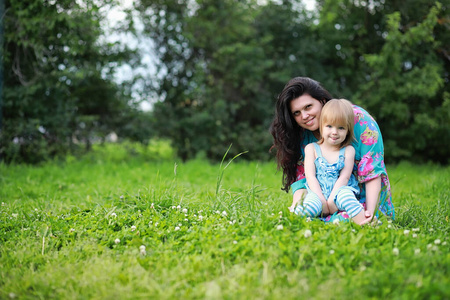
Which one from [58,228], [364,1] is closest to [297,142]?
[58,228]

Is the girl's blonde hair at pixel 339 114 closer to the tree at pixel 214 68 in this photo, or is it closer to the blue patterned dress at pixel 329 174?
the blue patterned dress at pixel 329 174

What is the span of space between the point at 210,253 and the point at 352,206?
116 cm

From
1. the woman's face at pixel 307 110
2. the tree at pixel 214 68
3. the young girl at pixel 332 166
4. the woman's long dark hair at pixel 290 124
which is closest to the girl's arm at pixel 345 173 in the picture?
the young girl at pixel 332 166

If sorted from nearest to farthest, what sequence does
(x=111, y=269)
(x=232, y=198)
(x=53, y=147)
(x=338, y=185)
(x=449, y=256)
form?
(x=449, y=256) → (x=111, y=269) → (x=338, y=185) → (x=232, y=198) → (x=53, y=147)

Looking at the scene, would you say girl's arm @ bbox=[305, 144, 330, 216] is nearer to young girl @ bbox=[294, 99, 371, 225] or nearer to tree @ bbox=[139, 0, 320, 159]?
young girl @ bbox=[294, 99, 371, 225]

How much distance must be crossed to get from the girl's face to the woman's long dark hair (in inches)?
13.7

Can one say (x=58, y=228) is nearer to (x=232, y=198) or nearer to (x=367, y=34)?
(x=232, y=198)

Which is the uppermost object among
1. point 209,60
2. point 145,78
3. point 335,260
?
point 209,60

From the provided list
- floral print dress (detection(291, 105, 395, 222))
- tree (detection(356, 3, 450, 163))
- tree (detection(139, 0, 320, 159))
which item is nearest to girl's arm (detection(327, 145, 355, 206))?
floral print dress (detection(291, 105, 395, 222))

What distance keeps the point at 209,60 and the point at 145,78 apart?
5.20ft

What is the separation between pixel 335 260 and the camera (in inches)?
95.3

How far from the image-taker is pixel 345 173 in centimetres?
330

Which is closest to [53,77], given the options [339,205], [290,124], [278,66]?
[278,66]

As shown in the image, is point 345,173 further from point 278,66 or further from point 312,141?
point 278,66
